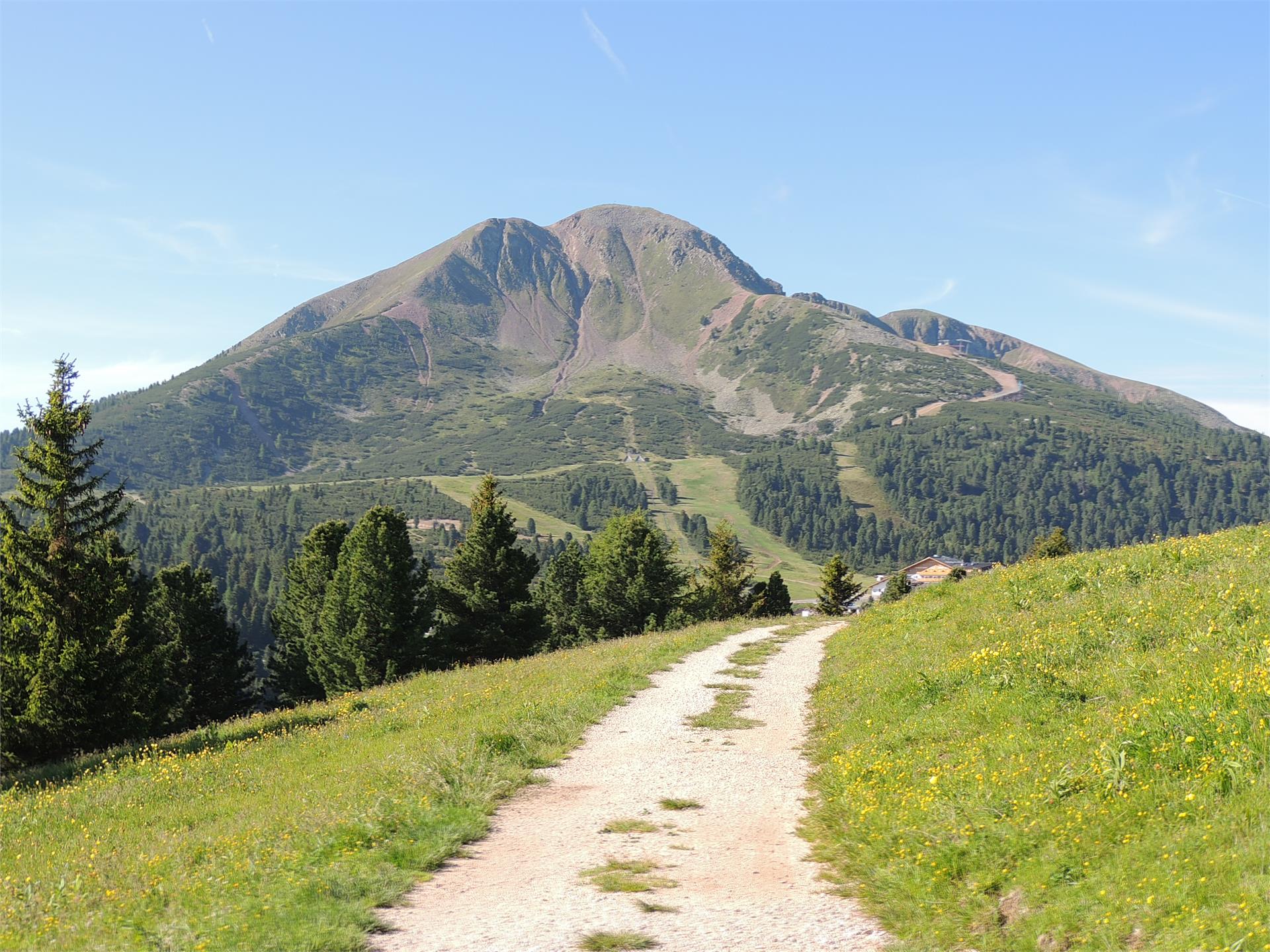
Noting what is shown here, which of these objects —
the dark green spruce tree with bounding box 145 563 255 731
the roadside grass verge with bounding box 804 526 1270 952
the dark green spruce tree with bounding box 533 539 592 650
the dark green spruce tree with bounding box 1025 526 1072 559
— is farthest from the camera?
the dark green spruce tree with bounding box 533 539 592 650

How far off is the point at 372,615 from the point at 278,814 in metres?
39.6

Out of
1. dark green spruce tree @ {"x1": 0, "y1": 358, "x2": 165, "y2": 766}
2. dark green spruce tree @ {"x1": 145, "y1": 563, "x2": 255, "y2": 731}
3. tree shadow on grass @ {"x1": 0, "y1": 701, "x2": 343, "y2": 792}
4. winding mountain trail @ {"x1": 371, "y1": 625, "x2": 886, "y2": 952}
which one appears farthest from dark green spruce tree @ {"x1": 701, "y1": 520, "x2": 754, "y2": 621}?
winding mountain trail @ {"x1": 371, "y1": 625, "x2": 886, "y2": 952}

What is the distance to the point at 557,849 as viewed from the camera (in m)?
11.1

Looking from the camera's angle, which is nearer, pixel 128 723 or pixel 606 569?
pixel 128 723

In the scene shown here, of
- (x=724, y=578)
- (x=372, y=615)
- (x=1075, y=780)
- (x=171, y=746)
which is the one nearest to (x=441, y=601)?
(x=372, y=615)

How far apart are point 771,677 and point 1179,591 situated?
1065 centimetres

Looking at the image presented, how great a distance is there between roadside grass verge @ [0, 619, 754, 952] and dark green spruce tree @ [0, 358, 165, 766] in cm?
399

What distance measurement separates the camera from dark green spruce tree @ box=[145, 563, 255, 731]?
57125mm

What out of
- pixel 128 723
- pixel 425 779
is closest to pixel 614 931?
pixel 425 779

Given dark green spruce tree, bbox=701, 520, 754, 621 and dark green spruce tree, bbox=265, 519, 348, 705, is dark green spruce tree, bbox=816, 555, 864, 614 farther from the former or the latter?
dark green spruce tree, bbox=265, 519, 348, 705

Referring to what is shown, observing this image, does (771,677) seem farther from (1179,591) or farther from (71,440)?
(71,440)

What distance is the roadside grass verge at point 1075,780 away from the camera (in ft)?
25.2

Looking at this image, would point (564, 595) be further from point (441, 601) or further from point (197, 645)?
point (197, 645)

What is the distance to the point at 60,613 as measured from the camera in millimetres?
28531
